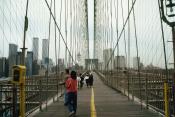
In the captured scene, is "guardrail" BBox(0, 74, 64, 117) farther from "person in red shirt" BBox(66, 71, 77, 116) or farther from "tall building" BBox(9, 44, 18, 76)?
"person in red shirt" BBox(66, 71, 77, 116)

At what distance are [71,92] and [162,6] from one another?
4.15 metres

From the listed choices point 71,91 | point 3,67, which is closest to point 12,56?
point 3,67

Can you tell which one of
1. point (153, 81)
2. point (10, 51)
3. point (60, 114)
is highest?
point (10, 51)

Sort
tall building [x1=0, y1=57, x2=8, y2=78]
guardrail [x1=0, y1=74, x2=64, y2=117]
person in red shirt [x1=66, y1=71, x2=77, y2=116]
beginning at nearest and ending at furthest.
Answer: person in red shirt [x1=66, y1=71, x2=77, y2=116], tall building [x1=0, y1=57, x2=8, y2=78], guardrail [x1=0, y1=74, x2=64, y2=117]

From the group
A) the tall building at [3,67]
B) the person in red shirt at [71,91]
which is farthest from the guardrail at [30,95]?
the person in red shirt at [71,91]

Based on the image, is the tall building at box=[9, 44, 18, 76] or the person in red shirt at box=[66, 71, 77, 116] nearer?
the person in red shirt at box=[66, 71, 77, 116]

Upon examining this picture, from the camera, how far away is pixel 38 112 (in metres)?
10.4

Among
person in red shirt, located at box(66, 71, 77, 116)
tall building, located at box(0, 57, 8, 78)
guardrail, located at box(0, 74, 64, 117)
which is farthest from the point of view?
guardrail, located at box(0, 74, 64, 117)

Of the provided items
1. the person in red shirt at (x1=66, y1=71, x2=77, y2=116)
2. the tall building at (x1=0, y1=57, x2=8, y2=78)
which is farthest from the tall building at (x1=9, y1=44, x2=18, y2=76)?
the person in red shirt at (x1=66, y1=71, x2=77, y2=116)

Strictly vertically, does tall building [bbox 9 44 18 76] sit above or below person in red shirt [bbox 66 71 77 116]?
above

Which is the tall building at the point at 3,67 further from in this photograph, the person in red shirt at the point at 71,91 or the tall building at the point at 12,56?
the person in red shirt at the point at 71,91

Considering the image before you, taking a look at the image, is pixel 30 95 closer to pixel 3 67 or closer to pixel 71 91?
pixel 3 67

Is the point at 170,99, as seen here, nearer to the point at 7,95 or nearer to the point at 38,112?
the point at 38,112

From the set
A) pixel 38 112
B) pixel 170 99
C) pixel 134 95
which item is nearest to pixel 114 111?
pixel 38 112
